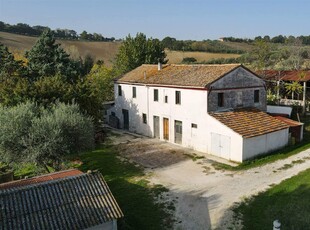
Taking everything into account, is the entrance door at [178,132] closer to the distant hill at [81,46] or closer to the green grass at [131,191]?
the green grass at [131,191]

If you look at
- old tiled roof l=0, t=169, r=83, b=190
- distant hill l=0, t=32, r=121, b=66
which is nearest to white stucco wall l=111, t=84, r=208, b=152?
old tiled roof l=0, t=169, r=83, b=190

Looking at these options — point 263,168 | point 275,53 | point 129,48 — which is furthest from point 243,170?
point 275,53

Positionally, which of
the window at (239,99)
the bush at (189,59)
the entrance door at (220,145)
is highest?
the bush at (189,59)

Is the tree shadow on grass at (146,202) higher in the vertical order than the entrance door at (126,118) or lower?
lower

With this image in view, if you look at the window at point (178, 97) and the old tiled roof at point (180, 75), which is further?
the window at point (178, 97)

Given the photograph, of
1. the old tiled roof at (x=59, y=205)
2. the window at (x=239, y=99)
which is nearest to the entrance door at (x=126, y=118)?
the window at (x=239, y=99)

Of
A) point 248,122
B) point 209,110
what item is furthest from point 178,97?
point 248,122

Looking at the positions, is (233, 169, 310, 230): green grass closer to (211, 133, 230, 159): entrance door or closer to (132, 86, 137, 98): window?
(211, 133, 230, 159): entrance door
